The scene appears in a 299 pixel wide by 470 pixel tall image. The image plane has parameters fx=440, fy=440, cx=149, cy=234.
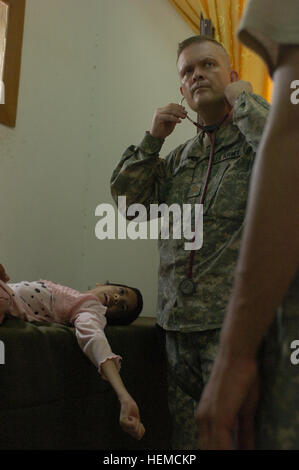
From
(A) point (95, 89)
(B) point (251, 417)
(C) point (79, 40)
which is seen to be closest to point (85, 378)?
(B) point (251, 417)

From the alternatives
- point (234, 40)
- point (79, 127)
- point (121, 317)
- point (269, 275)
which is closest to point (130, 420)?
point (121, 317)

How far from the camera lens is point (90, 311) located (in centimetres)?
144

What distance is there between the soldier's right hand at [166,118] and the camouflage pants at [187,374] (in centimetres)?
62

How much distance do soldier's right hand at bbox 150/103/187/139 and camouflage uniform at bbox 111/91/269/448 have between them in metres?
0.03

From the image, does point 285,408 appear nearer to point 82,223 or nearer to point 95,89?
point 82,223

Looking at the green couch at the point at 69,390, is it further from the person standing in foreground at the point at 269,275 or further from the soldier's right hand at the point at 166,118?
the person standing in foreground at the point at 269,275

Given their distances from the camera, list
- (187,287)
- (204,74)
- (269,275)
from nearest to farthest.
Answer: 1. (269,275)
2. (187,287)
3. (204,74)

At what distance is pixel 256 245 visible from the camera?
1.12 ft

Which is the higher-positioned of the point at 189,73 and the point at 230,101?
the point at 189,73

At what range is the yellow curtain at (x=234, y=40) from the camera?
212cm

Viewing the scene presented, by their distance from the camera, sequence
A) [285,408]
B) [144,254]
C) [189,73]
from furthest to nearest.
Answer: [144,254] → [189,73] → [285,408]

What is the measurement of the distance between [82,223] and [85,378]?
1008 millimetres

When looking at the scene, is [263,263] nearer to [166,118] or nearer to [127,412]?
[127,412]

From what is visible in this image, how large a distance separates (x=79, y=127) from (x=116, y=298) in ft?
3.17
